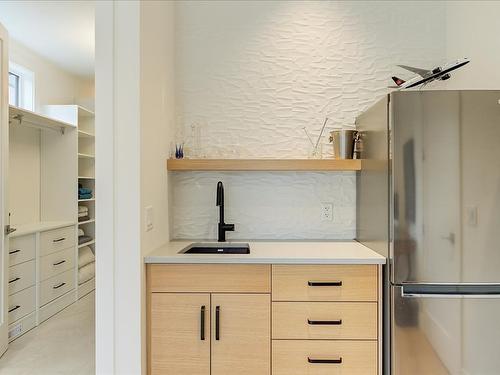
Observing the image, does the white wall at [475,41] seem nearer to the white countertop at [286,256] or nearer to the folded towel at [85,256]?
the white countertop at [286,256]

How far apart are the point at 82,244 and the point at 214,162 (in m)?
2.73

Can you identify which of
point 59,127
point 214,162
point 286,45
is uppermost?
point 286,45

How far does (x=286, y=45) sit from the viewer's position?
247 centimetres

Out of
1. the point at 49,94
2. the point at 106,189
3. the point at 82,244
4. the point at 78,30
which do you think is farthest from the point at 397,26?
the point at 49,94

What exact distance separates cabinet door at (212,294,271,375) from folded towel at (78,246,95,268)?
114 inches

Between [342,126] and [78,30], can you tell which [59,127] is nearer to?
[78,30]

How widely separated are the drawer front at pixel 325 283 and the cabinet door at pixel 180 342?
39 centimetres

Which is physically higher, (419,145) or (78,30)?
(78,30)

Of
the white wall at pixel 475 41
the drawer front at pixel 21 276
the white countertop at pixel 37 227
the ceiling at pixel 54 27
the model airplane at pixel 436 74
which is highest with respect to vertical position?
the ceiling at pixel 54 27

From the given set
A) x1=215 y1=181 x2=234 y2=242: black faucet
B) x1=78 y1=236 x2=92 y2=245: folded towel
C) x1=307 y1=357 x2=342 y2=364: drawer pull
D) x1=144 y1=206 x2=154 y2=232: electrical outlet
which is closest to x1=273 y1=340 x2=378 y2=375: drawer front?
x1=307 y1=357 x2=342 y2=364: drawer pull

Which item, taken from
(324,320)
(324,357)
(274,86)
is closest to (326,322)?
(324,320)

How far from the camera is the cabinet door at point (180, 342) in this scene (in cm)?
185

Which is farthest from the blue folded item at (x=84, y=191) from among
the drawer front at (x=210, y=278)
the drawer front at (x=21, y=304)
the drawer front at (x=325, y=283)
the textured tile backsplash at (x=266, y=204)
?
the drawer front at (x=325, y=283)

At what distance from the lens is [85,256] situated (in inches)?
172
